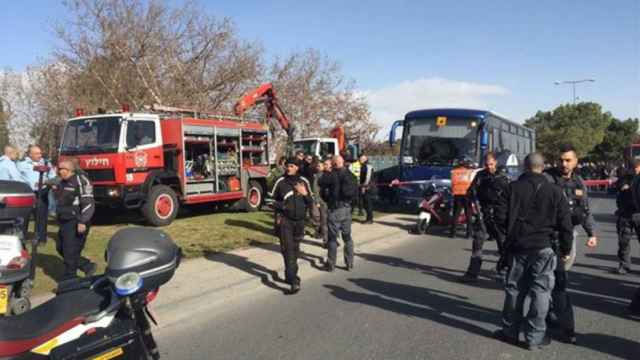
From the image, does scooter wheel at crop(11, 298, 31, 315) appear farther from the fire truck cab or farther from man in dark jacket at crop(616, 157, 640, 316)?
man in dark jacket at crop(616, 157, 640, 316)

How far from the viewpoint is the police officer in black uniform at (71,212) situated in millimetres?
6914

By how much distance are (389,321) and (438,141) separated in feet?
35.4

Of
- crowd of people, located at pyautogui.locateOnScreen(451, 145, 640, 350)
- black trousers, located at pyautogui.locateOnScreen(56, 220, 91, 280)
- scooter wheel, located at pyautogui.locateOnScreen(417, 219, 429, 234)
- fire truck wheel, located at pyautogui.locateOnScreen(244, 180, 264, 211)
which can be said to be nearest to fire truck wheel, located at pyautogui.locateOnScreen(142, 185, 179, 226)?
fire truck wheel, located at pyautogui.locateOnScreen(244, 180, 264, 211)

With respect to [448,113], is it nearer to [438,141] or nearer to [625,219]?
[438,141]

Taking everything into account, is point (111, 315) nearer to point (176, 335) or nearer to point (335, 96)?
point (176, 335)

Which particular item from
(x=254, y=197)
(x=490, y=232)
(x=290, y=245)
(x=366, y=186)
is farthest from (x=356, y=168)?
(x=490, y=232)

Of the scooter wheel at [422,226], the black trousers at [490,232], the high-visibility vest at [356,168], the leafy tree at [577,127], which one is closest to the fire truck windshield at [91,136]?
the high-visibility vest at [356,168]

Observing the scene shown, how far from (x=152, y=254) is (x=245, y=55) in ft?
79.9

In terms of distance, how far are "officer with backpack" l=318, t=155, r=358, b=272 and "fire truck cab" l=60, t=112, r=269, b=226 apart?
18.9ft

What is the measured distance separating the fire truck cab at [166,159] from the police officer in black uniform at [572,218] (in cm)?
953

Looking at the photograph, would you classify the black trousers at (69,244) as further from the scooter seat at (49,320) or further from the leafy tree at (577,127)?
the leafy tree at (577,127)

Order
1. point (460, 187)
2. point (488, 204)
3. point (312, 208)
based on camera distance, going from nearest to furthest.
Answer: point (488, 204) → point (312, 208) → point (460, 187)

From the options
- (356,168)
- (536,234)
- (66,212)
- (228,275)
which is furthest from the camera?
(356,168)

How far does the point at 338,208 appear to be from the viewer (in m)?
8.62
